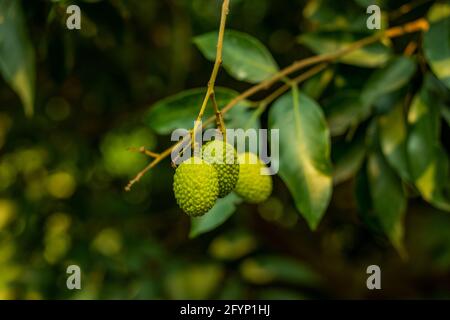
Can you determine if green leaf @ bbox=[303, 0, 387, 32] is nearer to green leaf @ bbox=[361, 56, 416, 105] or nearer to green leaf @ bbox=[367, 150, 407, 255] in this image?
green leaf @ bbox=[361, 56, 416, 105]

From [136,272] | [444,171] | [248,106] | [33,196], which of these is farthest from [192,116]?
[33,196]

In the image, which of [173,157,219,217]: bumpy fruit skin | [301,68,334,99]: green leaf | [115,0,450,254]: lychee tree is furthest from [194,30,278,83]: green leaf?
[173,157,219,217]: bumpy fruit skin

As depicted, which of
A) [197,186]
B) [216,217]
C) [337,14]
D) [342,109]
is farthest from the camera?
[337,14]

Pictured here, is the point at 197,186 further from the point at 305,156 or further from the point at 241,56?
the point at 241,56

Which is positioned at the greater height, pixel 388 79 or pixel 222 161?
pixel 388 79

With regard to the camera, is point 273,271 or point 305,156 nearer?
point 305,156

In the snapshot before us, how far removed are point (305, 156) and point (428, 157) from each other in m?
0.22

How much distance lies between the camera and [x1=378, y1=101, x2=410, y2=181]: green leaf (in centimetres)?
94

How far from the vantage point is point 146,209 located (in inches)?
72.0

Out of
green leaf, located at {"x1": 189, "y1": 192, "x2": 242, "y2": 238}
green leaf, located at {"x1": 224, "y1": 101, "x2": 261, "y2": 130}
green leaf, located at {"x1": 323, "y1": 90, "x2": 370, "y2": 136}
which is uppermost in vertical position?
green leaf, located at {"x1": 323, "y1": 90, "x2": 370, "y2": 136}

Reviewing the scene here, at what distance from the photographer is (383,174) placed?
3.29 ft

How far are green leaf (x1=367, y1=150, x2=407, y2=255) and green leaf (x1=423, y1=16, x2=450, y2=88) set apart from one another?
0.70 feet

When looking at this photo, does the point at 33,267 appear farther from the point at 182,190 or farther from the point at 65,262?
the point at 182,190

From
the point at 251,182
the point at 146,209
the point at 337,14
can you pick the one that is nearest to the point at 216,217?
the point at 251,182
